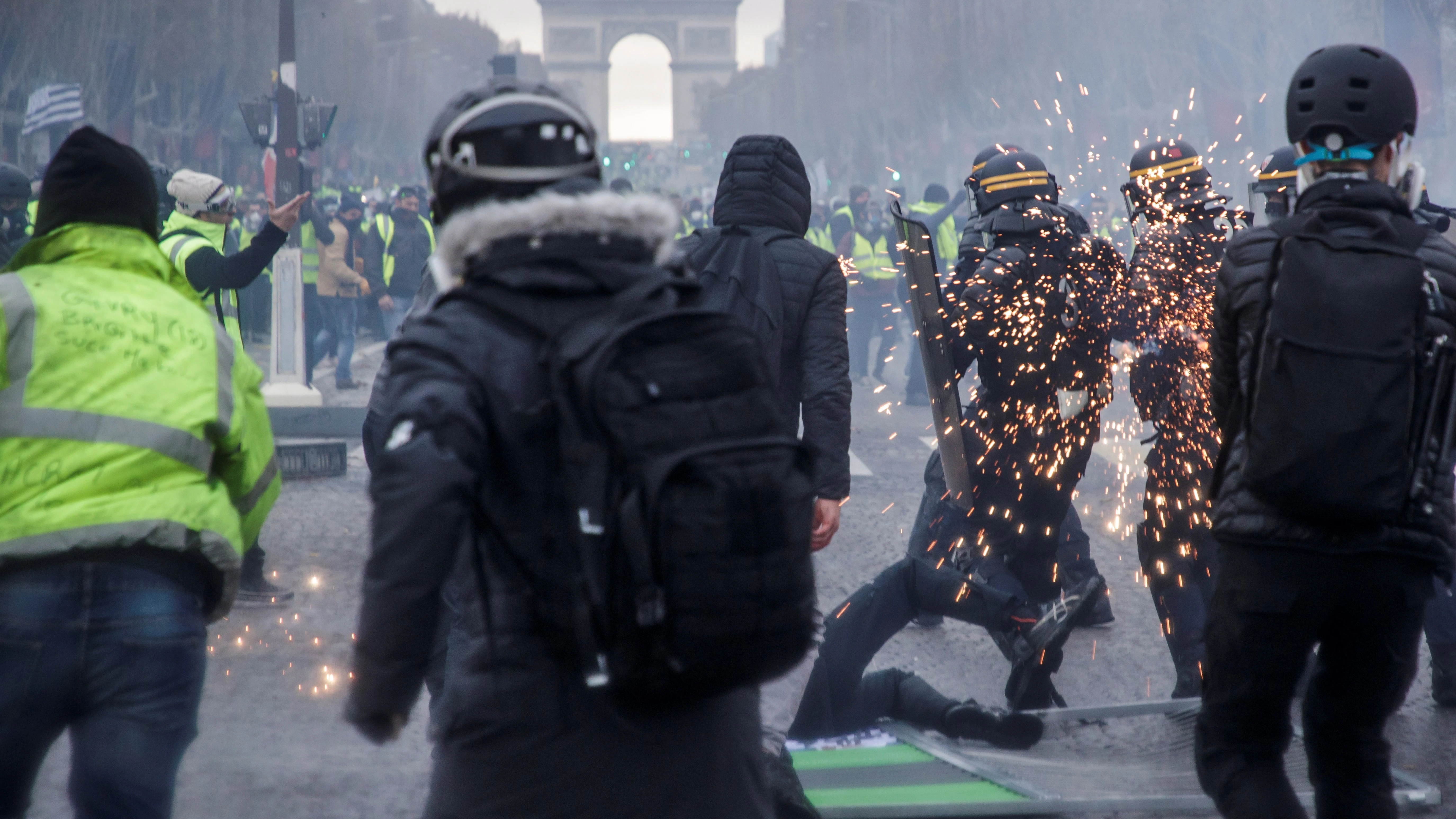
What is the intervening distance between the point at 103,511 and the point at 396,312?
527 inches

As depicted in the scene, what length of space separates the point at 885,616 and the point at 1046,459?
1.18m

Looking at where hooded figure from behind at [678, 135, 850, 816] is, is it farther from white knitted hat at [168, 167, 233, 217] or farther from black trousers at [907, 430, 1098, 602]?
white knitted hat at [168, 167, 233, 217]

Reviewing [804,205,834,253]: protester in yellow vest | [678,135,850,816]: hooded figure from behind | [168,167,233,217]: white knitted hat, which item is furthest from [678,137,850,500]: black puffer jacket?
[804,205,834,253]: protester in yellow vest

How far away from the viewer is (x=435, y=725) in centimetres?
223

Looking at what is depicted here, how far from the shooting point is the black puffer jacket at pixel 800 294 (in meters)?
3.97

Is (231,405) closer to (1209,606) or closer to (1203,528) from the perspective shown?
(1209,606)

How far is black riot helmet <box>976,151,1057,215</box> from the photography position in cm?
524

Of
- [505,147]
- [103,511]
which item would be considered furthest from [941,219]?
[505,147]

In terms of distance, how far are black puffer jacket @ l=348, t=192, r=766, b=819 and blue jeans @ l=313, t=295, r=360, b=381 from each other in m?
12.7

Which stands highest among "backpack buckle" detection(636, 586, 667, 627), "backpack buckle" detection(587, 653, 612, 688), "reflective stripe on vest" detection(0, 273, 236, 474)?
"reflective stripe on vest" detection(0, 273, 236, 474)

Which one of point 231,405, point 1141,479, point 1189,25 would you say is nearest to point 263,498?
point 231,405

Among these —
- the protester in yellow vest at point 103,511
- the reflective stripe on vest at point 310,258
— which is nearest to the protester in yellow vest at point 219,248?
the protester in yellow vest at point 103,511

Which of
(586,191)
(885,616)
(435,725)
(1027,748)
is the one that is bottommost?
(1027,748)

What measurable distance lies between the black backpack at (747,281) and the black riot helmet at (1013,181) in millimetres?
1433
